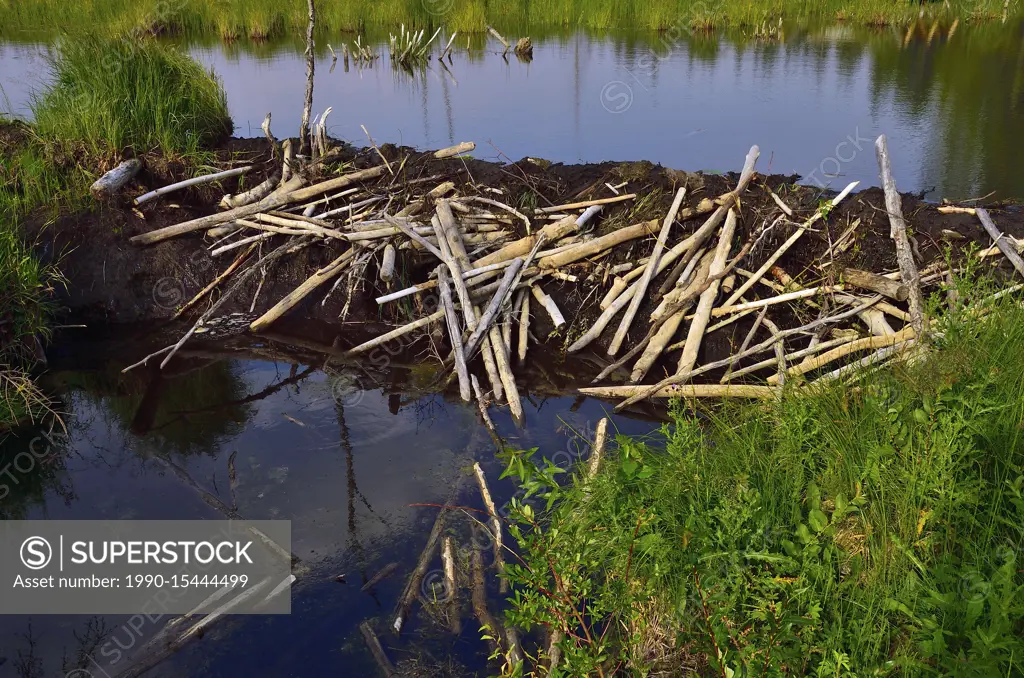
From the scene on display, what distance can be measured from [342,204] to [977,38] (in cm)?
1797

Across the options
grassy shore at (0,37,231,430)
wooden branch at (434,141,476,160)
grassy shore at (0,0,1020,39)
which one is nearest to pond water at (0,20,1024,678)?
grassy shore at (0,37,231,430)

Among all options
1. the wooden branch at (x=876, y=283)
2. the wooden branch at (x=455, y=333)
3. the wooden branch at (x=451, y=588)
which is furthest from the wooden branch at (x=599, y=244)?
the wooden branch at (x=451, y=588)

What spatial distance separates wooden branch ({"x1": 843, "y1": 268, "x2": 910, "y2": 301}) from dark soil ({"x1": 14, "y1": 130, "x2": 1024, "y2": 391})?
0.45 ft

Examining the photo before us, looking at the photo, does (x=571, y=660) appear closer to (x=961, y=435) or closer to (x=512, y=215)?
(x=961, y=435)

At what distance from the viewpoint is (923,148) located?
37.8ft

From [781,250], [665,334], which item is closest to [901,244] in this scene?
[781,250]

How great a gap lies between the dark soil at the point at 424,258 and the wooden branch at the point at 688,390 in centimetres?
54

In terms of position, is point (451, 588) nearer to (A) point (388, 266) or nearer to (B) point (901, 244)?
(A) point (388, 266)

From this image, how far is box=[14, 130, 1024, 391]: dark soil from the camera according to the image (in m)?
6.84

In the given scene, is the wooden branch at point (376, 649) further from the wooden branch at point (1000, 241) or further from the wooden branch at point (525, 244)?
the wooden branch at point (1000, 241)

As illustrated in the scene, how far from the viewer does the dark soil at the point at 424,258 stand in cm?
684

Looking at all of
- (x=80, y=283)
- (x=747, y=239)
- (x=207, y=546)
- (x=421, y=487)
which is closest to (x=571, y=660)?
(x=421, y=487)

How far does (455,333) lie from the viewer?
6.48 m

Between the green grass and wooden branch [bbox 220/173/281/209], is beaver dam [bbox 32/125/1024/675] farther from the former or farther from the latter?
the green grass
